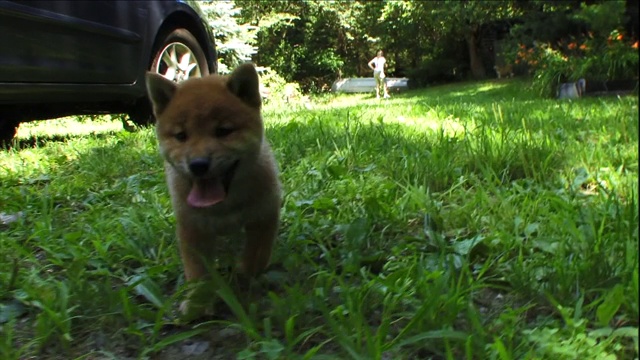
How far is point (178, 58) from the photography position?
528 cm

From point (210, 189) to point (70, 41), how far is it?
9.15 ft

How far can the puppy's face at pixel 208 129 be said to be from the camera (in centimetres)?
187

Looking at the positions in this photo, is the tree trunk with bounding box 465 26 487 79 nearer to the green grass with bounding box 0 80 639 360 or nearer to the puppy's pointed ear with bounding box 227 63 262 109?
the green grass with bounding box 0 80 639 360

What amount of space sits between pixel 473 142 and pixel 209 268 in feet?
6.62

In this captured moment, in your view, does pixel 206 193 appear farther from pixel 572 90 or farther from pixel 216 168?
pixel 572 90

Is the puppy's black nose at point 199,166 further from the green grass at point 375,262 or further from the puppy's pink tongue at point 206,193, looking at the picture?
the green grass at point 375,262

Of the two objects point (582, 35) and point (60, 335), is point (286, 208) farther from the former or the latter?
point (582, 35)

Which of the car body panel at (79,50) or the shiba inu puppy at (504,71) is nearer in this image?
the car body panel at (79,50)

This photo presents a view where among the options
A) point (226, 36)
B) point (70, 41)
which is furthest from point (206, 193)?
point (226, 36)

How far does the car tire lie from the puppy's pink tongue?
10.5 ft

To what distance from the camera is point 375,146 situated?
356 cm

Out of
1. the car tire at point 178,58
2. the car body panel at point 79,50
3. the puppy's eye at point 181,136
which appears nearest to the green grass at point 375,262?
the puppy's eye at point 181,136

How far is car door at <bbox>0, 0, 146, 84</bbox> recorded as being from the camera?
358 centimetres

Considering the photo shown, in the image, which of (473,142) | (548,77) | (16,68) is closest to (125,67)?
(16,68)
